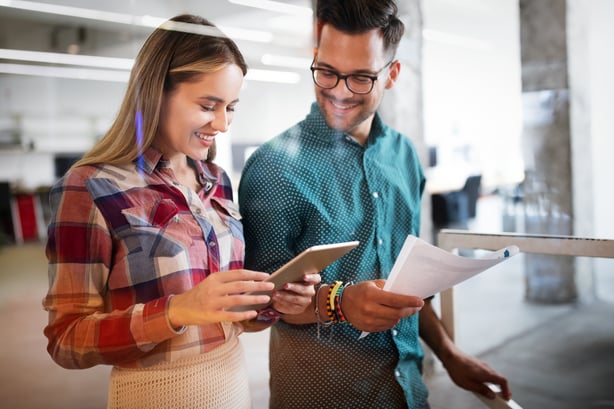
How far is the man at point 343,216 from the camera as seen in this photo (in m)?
1.15

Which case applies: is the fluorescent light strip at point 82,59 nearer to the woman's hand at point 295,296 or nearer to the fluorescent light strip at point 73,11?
the fluorescent light strip at point 73,11

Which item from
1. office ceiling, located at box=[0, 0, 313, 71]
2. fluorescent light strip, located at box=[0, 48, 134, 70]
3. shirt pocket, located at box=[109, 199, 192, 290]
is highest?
office ceiling, located at box=[0, 0, 313, 71]

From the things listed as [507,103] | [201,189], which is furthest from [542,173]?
[201,189]

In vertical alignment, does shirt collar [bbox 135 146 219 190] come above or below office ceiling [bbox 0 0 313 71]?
below

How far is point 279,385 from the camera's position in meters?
1.29

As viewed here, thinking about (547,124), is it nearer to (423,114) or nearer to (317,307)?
(423,114)

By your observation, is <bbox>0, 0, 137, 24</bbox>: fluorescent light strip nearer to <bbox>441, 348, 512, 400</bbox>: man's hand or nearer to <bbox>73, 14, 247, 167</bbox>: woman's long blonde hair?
<bbox>73, 14, 247, 167</bbox>: woman's long blonde hair

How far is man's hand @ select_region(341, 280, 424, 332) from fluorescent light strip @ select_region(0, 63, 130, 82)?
0.57 meters

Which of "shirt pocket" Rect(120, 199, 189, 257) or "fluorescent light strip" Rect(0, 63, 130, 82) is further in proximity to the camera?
"fluorescent light strip" Rect(0, 63, 130, 82)

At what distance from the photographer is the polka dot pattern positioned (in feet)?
3.88

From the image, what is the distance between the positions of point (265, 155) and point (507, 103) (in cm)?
190

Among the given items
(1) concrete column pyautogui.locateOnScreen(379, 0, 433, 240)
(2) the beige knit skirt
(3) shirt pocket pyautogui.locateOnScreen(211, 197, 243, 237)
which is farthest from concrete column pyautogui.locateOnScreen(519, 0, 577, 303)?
(2) the beige knit skirt

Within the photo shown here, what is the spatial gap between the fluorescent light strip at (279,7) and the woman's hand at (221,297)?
56cm

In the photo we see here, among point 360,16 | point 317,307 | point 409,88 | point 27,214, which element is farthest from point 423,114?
point 27,214
